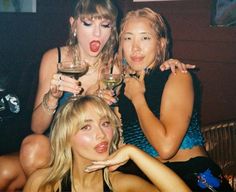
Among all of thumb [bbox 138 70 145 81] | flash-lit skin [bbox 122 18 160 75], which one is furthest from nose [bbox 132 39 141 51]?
thumb [bbox 138 70 145 81]

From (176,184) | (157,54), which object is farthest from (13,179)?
(157,54)

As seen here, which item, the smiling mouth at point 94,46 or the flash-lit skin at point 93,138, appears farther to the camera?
the smiling mouth at point 94,46

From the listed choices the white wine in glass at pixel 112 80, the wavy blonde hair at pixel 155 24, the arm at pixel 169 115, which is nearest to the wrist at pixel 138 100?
the arm at pixel 169 115

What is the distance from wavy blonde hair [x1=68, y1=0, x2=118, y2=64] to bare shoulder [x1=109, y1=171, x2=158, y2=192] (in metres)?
0.60

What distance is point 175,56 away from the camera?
1.82 m

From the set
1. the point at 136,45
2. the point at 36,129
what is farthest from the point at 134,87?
the point at 36,129

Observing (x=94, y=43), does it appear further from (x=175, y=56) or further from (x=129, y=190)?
(x=129, y=190)

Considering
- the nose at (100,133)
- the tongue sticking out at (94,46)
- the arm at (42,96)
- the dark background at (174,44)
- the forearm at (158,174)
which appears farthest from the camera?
the dark background at (174,44)

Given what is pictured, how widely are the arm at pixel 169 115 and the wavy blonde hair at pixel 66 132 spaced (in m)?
0.14

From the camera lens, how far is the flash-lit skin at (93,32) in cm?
144

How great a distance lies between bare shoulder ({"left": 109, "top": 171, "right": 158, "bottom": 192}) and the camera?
3.60 ft

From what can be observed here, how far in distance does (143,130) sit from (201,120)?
0.65 metres

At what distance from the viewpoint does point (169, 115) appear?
120cm

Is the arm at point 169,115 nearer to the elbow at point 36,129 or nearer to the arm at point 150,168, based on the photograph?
the arm at point 150,168
